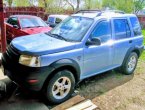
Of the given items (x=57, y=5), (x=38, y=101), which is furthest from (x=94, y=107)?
(x=57, y=5)

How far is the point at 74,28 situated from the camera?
17.4 feet

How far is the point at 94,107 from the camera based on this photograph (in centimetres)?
463

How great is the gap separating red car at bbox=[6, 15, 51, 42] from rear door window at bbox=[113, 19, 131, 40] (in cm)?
432

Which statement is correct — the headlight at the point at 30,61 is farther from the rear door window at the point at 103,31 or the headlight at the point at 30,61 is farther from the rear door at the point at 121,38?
the rear door at the point at 121,38

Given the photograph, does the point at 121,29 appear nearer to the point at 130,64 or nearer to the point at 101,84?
the point at 130,64

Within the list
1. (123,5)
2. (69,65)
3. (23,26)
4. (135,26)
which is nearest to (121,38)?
(135,26)

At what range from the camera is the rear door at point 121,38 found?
230 inches

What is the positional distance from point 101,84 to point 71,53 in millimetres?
1605

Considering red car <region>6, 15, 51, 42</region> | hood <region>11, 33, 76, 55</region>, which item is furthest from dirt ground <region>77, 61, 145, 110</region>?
red car <region>6, 15, 51, 42</region>

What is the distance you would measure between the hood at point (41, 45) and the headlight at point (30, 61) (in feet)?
0.26

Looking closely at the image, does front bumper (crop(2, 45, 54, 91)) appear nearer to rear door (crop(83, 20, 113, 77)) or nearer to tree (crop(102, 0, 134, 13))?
rear door (crop(83, 20, 113, 77))

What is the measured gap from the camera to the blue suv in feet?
13.9

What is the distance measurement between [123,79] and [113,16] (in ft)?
5.94

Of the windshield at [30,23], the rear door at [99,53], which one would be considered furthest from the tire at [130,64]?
the windshield at [30,23]
